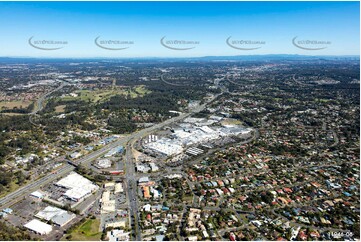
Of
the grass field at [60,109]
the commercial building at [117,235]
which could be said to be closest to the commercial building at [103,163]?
the commercial building at [117,235]

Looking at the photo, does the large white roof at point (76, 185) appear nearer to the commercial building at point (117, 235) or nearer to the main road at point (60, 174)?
the main road at point (60, 174)

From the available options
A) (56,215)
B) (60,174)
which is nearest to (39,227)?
(56,215)

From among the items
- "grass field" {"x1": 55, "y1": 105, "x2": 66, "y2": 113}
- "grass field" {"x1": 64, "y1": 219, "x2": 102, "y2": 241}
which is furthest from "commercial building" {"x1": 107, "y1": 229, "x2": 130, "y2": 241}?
"grass field" {"x1": 55, "y1": 105, "x2": 66, "y2": 113}

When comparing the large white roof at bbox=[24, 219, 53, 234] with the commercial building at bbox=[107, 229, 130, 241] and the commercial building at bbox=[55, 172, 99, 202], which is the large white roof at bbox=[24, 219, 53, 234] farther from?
the commercial building at bbox=[107, 229, 130, 241]

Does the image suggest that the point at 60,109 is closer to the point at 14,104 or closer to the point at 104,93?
the point at 14,104

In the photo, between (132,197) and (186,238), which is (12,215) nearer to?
Answer: (132,197)

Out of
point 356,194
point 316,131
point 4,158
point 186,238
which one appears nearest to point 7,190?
point 4,158
